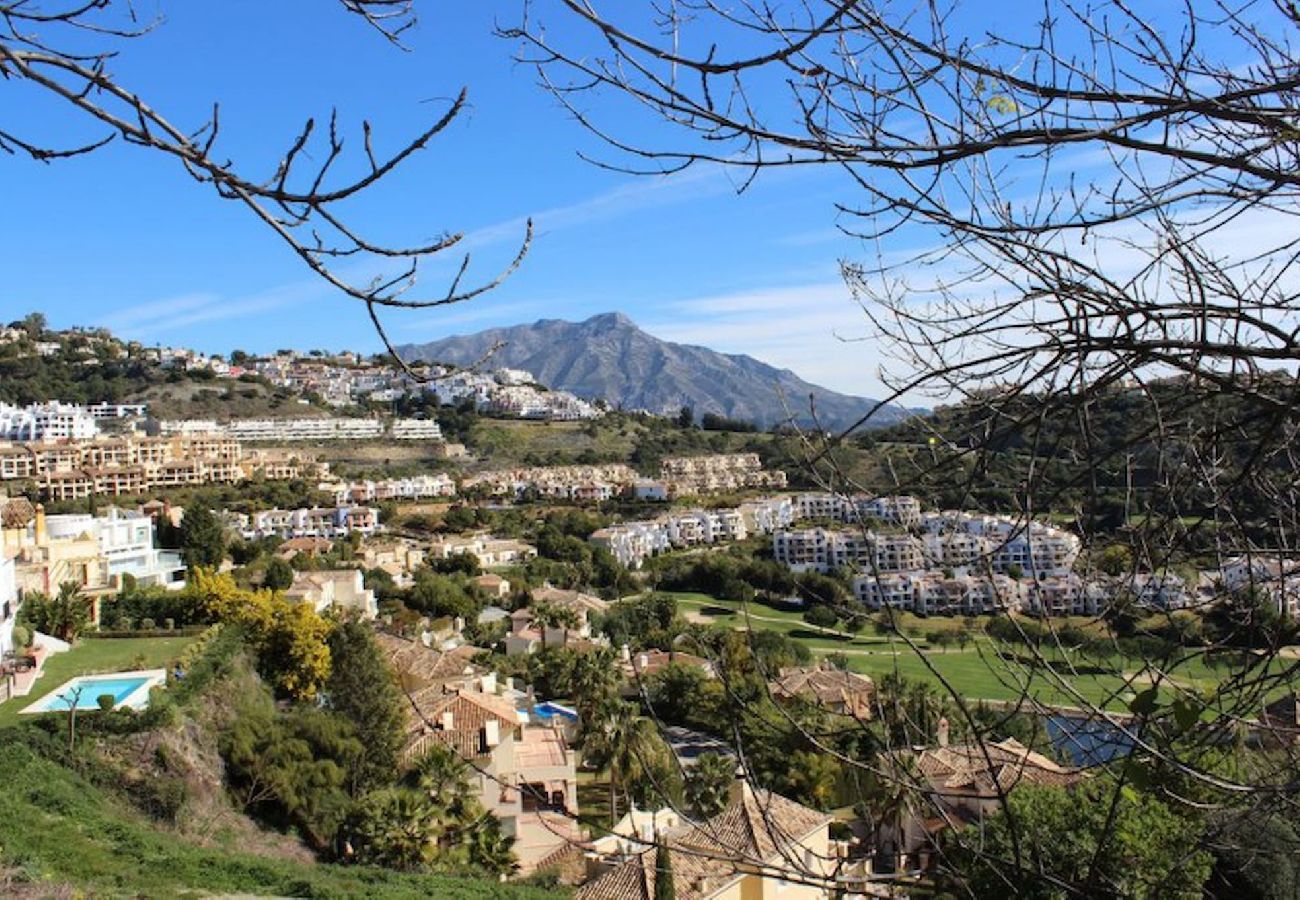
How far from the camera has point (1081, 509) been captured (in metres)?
1.79

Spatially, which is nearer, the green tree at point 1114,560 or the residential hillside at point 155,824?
the green tree at point 1114,560

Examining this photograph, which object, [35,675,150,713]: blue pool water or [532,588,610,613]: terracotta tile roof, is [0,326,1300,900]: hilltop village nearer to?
[35,675,150,713]: blue pool water

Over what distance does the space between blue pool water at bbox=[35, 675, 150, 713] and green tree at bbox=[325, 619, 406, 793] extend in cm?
244

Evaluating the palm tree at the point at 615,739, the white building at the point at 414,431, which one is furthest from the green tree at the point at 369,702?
the white building at the point at 414,431

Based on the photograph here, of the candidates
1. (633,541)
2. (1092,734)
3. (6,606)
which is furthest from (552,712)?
(633,541)

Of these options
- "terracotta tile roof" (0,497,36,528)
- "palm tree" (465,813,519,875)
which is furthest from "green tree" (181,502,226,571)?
"palm tree" (465,813,519,875)

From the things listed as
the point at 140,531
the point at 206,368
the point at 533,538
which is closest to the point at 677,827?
the point at 140,531

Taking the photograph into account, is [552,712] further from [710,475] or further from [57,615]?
[710,475]

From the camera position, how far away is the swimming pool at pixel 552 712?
17.4 m

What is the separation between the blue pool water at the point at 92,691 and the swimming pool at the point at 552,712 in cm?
626

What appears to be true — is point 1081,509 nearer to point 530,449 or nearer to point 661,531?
point 661,531

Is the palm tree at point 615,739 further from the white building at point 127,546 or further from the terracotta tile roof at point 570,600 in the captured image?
the terracotta tile roof at point 570,600

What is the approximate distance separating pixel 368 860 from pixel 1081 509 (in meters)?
10.4

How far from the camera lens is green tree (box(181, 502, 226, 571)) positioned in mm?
28173
